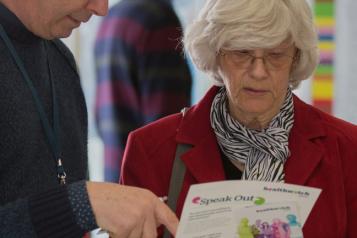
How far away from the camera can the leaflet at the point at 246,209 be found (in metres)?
1.24

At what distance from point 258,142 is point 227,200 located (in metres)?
0.49

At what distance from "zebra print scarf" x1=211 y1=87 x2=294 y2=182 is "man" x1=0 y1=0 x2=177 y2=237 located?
17.3 inches

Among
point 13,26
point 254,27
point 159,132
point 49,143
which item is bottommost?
point 159,132

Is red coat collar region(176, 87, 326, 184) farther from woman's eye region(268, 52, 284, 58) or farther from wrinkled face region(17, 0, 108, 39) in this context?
wrinkled face region(17, 0, 108, 39)

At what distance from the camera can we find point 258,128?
5.84 ft

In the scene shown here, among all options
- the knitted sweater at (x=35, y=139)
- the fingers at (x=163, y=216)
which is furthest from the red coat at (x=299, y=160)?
the fingers at (x=163, y=216)

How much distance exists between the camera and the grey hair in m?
1.63

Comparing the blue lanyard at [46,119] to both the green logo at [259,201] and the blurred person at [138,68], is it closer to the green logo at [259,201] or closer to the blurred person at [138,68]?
the green logo at [259,201]

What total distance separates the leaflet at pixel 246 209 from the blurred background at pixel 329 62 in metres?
1.83

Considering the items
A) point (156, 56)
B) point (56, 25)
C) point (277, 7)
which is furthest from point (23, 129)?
point (156, 56)

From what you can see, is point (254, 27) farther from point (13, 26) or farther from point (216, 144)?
point (13, 26)

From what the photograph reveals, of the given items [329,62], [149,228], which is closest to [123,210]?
[149,228]

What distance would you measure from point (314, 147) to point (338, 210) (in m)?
0.20

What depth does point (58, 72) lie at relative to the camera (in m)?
1.49
